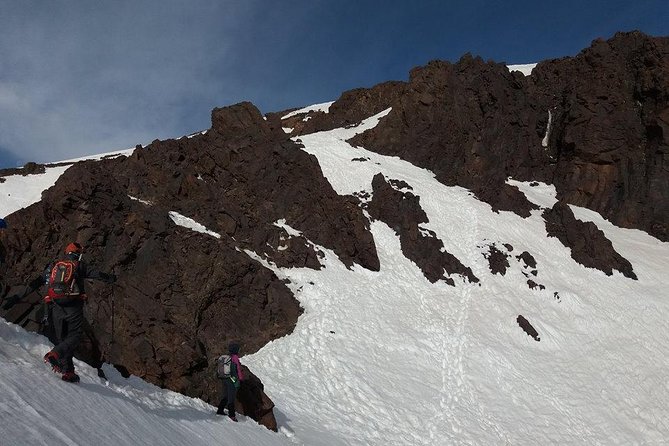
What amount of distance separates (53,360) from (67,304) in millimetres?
879

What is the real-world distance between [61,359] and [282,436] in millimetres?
5998

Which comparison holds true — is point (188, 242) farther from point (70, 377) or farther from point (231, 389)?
point (70, 377)

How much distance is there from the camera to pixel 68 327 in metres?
→ 7.21

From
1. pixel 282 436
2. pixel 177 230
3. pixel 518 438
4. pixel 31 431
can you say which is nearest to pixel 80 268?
pixel 31 431

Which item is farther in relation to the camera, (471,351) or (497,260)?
(497,260)

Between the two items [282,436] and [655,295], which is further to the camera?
[655,295]

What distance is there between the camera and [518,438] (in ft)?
55.9

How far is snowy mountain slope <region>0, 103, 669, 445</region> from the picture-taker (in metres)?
7.50

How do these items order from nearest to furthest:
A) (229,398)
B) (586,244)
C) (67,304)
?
1. (67,304)
2. (229,398)
3. (586,244)

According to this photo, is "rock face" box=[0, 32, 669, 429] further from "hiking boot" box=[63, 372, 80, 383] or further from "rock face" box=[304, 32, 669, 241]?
"hiking boot" box=[63, 372, 80, 383]

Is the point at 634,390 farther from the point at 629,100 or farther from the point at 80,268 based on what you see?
the point at 629,100

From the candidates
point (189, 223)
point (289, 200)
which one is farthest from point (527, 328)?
point (189, 223)

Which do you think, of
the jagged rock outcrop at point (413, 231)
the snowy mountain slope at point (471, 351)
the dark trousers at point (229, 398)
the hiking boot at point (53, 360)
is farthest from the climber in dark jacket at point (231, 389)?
the jagged rock outcrop at point (413, 231)

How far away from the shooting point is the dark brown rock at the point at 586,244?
111 feet
